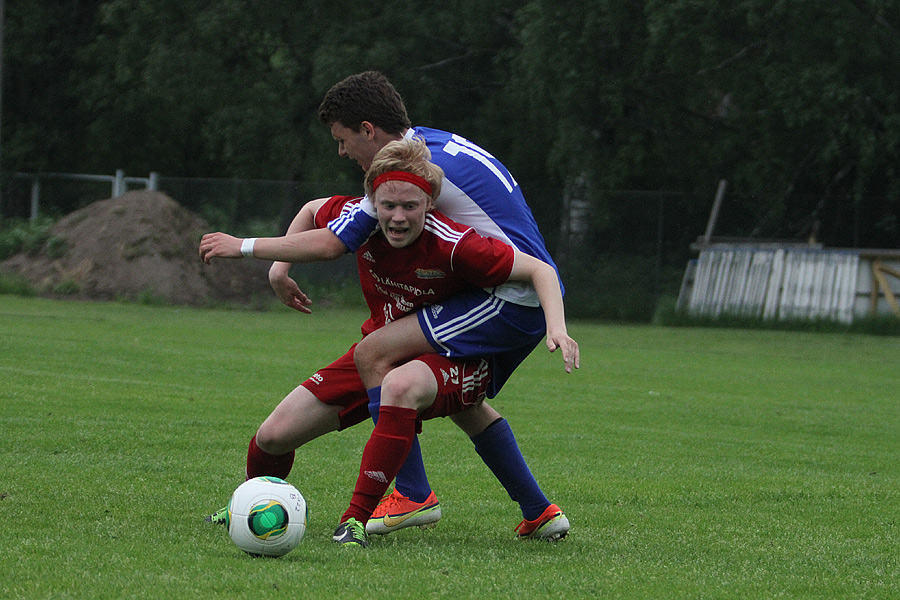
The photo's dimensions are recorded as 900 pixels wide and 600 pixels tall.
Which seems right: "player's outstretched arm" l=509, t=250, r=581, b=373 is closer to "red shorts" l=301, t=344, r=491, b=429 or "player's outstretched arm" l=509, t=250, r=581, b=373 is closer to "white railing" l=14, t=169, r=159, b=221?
"red shorts" l=301, t=344, r=491, b=429

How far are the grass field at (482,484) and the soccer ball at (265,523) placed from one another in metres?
0.08

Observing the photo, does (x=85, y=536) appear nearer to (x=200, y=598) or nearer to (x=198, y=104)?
(x=200, y=598)

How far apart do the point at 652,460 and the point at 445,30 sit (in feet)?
80.1

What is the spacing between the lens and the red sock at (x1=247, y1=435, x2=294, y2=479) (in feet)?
16.5

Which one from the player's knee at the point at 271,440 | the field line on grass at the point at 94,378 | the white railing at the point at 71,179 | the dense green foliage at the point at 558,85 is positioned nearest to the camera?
the player's knee at the point at 271,440

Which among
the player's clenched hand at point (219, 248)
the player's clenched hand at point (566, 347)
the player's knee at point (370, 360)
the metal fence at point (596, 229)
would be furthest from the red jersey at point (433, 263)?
the metal fence at point (596, 229)

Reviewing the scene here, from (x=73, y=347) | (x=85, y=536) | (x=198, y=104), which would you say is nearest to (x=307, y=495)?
(x=85, y=536)

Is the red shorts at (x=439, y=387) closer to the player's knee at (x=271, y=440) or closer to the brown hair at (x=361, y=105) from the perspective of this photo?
the player's knee at (x=271, y=440)

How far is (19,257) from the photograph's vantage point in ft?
87.8

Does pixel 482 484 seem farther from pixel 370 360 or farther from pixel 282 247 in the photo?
pixel 282 247

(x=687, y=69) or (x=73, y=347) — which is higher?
(x=687, y=69)

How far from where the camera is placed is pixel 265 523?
13.6 ft

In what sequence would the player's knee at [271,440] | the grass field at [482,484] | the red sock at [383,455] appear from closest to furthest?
the grass field at [482,484] → the red sock at [383,455] → the player's knee at [271,440]

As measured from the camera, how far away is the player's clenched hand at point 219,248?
4422 mm
